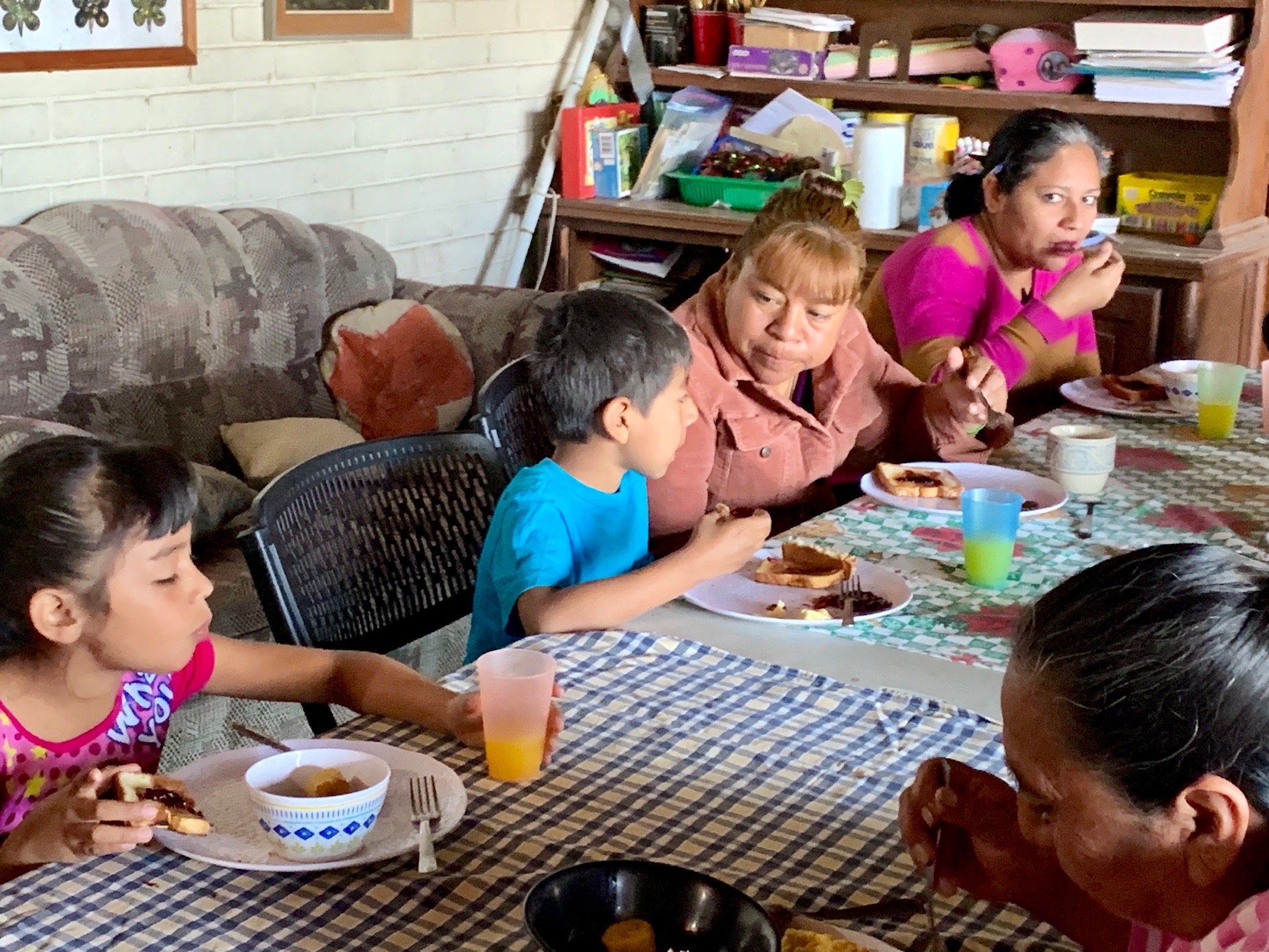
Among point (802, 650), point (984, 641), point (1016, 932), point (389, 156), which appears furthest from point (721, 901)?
point (389, 156)

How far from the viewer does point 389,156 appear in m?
4.27

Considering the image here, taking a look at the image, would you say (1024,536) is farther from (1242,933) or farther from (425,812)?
(1242,933)

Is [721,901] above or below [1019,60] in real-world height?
below

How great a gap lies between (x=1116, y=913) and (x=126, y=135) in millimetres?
3196

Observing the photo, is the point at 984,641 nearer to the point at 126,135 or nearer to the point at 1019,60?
the point at 126,135

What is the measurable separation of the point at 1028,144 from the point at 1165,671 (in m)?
2.26

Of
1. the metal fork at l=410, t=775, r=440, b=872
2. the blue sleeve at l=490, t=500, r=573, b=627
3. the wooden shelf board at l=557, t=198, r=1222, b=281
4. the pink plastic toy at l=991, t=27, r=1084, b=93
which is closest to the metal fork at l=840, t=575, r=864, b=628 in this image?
the blue sleeve at l=490, t=500, r=573, b=627

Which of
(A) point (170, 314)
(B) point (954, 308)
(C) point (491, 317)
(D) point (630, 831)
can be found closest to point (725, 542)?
(D) point (630, 831)

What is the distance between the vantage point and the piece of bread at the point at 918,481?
2.12 m

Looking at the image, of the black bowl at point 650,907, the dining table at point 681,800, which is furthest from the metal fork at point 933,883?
the black bowl at point 650,907

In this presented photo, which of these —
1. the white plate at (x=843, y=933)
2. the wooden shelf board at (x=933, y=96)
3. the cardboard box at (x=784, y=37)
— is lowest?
the white plate at (x=843, y=933)

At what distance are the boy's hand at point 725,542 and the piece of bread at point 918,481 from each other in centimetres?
43

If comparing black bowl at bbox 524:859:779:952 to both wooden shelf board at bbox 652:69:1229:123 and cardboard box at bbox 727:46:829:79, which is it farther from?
cardboard box at bbox 727:46:829:79

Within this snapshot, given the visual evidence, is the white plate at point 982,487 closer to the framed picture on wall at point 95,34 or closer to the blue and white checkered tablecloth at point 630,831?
the blue and white checkered tablecloth at point 630,831
